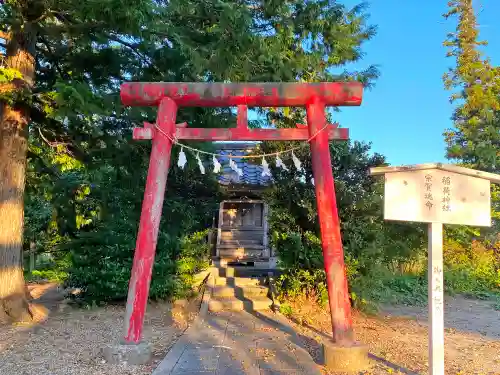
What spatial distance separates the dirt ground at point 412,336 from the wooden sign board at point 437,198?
1.93m

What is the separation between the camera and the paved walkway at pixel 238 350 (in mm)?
4535

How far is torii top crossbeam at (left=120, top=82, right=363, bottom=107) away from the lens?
17.8 feet

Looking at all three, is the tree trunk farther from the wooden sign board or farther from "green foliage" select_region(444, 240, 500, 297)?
"green foliage" select_region(444, 240, 500, 297)

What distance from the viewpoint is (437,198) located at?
421 centimetres

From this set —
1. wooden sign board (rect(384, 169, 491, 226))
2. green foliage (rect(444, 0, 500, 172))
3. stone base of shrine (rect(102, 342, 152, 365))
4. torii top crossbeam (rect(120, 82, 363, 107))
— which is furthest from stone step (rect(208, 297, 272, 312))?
green foliage (rect(444, 0, 500, 172))

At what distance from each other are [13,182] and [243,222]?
23.8 ft

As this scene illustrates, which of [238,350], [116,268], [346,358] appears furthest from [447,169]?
[116,268]

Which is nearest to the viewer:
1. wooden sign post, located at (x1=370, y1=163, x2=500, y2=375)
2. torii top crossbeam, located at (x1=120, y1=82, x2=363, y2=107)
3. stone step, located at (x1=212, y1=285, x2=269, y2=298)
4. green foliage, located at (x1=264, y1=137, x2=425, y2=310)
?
wooden sign post, located at (x1=370, y1=163, x2=500, y2=375)

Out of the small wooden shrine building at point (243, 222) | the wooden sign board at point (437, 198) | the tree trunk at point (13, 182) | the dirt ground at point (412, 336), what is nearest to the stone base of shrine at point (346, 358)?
the dirt ground at point (412, 336)

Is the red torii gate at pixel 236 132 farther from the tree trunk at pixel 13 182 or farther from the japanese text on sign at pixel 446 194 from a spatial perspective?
the tree trunk at pixel 13 182

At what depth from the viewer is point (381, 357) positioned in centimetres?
540

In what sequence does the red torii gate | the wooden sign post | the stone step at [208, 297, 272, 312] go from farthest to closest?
the stone step at [208, 297, 272, 312] < the red torii gate < the wooden sign post

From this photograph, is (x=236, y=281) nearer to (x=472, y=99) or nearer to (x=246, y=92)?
(x=246, y=92)

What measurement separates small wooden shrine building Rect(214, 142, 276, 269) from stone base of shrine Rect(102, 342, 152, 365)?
678cm
